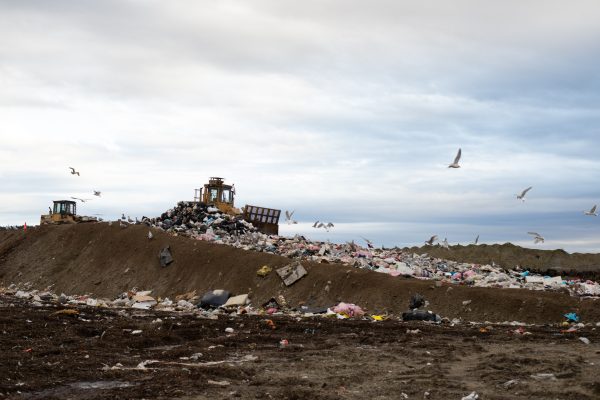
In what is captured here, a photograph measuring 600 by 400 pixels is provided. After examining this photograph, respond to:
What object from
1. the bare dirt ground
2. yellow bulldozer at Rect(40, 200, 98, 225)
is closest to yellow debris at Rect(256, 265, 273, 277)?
the bare dirt ground

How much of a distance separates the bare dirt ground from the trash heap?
4.86 metres

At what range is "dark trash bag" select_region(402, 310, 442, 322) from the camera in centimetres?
1446

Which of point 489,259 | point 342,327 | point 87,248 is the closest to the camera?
point 342,327

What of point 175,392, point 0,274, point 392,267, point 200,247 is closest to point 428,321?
point 392,267

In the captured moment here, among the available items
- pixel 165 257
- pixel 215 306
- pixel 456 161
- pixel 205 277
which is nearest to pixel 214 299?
pixel 215 306

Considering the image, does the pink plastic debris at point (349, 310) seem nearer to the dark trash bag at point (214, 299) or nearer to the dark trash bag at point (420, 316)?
the dark trash bag at point (420, 316)

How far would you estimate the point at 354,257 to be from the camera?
843 inches

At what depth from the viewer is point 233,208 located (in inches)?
1180

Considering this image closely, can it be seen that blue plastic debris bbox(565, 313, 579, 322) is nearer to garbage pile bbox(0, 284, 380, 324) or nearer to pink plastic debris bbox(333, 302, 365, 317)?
garbage pile bbox(0, 284, 380, 324)

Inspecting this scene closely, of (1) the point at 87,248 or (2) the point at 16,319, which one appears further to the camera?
(1) the point at 87,248

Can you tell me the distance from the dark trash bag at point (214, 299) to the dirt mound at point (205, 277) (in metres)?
0.84

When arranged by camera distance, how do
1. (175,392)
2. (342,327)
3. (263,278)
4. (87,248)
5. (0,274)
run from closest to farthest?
(175,392)
(342,327)
(263,278)
(87,248)
(0,274)

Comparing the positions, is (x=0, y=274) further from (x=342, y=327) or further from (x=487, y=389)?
(x=487, y=389)

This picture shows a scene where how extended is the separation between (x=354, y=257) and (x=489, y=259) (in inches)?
634
